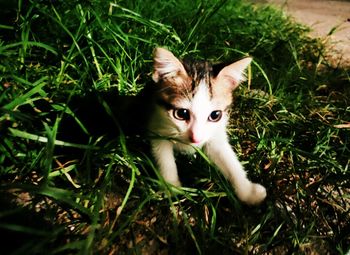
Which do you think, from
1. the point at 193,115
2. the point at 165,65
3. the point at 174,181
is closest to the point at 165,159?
the point at 174,181

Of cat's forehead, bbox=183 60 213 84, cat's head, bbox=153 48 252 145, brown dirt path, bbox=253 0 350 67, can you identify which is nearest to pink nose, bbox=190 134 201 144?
cat's head, bbox=153 48 252 145

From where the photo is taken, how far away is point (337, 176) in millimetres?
1302

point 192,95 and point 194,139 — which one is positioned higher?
point 192,95

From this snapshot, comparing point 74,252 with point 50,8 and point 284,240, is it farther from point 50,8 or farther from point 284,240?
point 50,8

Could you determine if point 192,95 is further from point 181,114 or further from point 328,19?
point 328,19

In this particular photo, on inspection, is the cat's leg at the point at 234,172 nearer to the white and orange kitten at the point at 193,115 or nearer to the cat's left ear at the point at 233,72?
the white and orange kitten at the point at 193,115

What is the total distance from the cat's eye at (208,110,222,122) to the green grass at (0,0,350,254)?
0.19m

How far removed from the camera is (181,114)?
1.21 meters

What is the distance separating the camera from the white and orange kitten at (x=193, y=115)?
1.19m

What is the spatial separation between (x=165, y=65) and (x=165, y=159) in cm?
36

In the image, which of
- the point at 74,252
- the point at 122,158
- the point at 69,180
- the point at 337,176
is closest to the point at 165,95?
the point at 122,158

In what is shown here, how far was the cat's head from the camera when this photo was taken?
46.5 inches

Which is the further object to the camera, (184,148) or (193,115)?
(184,148)

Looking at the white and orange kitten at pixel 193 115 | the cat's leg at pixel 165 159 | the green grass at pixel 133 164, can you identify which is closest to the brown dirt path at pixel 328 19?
the green grass at pixel 133 164
